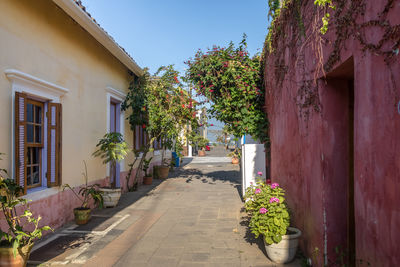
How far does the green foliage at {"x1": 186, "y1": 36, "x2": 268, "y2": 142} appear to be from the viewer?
312 inches

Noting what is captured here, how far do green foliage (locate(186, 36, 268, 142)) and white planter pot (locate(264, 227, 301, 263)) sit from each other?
387cm

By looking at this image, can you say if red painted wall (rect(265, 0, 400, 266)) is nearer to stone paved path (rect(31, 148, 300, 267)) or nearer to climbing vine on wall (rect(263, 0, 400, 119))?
climbing vine on wall (rect(263, 0, 400, 119))

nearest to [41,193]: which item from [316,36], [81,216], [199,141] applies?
[81,216]

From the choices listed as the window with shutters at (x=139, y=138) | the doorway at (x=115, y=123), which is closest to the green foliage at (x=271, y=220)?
the doorway at (x=115, y=123)

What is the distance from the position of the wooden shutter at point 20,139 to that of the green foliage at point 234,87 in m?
4.73

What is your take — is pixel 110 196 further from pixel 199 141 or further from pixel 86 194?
pixel 199 141

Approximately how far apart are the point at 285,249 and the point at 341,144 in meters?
1.50

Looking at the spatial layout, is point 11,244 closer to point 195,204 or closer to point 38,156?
point 38,156

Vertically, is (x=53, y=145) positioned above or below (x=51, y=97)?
below

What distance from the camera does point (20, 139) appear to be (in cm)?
459

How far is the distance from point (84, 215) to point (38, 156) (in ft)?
4.42

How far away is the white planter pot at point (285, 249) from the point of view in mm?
3971

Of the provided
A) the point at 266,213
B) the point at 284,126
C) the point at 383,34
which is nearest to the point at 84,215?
the point at 266,213

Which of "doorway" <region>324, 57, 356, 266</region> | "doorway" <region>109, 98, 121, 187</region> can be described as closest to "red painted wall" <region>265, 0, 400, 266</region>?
"doorway" <region>324, 57, 356, 266</region>
